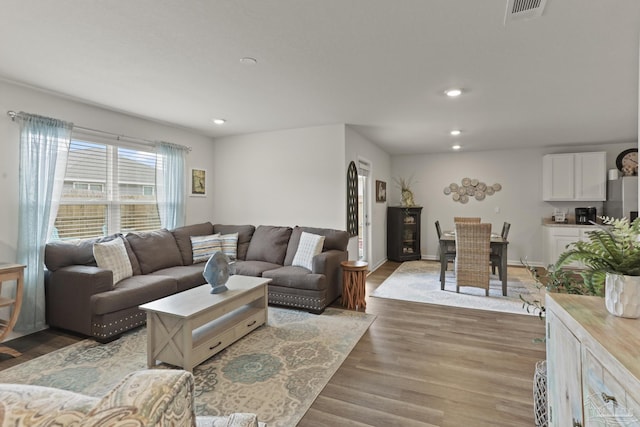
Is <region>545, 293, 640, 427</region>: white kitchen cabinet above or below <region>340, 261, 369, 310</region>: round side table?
above

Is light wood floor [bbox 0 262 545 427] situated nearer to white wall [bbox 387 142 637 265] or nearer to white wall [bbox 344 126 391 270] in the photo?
white wall [bbox 344 126 391 270]

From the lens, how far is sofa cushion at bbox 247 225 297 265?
439cm

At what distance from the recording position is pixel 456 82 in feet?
9.66

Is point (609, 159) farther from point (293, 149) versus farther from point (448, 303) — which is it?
point (293, 149)

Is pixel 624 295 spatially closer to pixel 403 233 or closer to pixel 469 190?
pixel 403 233

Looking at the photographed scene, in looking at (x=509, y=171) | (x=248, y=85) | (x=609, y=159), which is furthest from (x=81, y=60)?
(x=609, y=159)

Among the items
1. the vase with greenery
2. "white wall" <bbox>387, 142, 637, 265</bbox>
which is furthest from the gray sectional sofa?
"white wall" <bbox>387, 142, 637, 265</bbox>

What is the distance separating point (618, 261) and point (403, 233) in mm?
5809

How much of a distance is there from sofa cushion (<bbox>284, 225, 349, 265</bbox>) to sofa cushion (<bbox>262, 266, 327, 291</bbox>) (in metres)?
Result: 0.43

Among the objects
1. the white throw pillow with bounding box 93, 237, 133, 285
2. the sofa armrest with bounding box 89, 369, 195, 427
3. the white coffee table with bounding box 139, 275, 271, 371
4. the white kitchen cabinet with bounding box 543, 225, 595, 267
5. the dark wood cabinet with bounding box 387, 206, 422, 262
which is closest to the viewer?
the sofa armrest with bounding box 89, 369, 195, 427

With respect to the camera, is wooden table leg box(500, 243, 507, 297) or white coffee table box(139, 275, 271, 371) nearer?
white coffee table box(139, 275, 271, 371)

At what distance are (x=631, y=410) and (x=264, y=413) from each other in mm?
1743

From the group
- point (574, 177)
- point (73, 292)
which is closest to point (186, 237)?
point (73, 292)

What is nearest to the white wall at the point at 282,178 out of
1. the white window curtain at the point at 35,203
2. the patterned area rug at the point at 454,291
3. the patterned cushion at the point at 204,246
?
the patterned cushion at the point at 204,246
